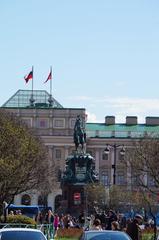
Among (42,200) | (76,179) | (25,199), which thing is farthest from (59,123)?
(76,179)

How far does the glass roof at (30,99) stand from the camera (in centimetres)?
14812

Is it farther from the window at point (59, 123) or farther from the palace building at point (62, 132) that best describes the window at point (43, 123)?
the window at point (59, 123)

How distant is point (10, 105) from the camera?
490 ft

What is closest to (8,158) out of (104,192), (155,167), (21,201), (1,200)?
(1,200)

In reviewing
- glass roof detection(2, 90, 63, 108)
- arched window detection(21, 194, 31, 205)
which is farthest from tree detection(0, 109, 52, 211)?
glass roof detection(2, 90, 63, 108)

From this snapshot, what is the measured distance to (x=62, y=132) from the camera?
146 m

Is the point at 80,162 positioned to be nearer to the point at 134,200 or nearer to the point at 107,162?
the point at 134,200

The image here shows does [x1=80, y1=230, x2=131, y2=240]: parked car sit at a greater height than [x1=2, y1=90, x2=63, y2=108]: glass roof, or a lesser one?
lesser

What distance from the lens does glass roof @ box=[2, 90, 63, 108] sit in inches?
5832

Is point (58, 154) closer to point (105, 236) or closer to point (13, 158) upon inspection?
point (13, 158)

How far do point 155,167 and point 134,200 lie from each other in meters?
35.8

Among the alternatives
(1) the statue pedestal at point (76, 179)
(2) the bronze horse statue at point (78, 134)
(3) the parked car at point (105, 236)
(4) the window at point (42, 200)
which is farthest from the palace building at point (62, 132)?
(3) the parked car at point (105, 236)

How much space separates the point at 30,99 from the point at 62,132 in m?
8.44

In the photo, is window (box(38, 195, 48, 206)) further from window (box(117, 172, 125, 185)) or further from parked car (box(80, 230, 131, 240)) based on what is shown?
parked car (box(80, 230, 131, 240))
